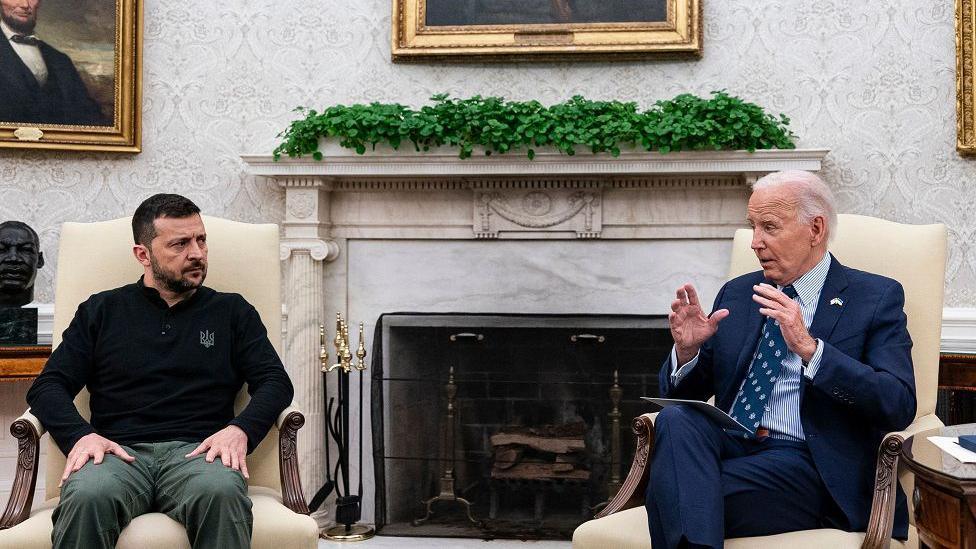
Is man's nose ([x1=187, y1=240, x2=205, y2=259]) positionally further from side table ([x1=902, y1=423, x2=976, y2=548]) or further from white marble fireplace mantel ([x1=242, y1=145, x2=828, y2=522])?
side table ([x1=902, y1=423, x2=976, y2=548])

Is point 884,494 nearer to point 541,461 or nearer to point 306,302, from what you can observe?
point 541,461

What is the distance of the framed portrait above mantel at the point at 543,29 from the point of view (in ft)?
13.8

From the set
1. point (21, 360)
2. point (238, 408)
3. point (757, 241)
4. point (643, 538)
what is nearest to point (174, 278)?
point (238, 408)

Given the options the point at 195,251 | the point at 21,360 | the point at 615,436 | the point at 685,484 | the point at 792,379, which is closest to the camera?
the point at 685,484

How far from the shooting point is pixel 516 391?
14.2ft

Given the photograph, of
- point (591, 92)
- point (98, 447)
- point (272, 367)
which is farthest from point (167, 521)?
point (591, 92)

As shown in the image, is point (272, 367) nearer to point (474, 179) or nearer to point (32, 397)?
point (32, 397)

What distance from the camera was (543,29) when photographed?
431 centimetres

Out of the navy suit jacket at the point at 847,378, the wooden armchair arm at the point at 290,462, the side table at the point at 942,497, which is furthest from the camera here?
the wooden armchair arm at the point at 290,462

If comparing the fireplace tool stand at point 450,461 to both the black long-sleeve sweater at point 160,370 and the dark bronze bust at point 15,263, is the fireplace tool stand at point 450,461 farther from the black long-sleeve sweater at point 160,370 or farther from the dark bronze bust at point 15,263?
the dark bronze bust at point 15,263

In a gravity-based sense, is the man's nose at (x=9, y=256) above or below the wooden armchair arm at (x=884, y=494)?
above

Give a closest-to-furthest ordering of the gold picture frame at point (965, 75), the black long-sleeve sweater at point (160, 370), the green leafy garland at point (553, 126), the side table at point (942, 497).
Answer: the side table at point (942, 497)
the black long-sleeve sweater at point (160, 370)
the green leafy garland at point (553, 126)
the gold picture frame at point (965, 75)

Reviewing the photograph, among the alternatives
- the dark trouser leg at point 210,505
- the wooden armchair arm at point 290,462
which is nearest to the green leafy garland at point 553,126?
the wooden armchair arm at point 290,462

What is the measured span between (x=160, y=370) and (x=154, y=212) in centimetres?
47
